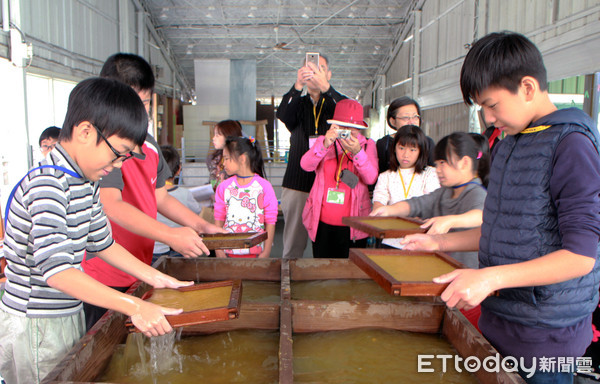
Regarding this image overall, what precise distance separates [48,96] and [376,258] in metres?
7.54

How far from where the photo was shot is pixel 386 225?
5.66 ft

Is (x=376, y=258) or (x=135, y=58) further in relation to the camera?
(x=135, y=58)

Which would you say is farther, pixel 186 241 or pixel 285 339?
pixel 186 241

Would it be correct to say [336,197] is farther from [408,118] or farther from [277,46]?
[277,46]

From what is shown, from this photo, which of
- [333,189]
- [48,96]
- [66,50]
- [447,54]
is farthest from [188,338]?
[447,54]

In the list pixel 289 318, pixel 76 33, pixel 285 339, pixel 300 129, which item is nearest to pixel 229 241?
pixel 289 318

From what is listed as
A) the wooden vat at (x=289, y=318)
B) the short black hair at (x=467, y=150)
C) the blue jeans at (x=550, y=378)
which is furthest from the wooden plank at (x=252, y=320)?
the short black hair at (x=467, y=150)

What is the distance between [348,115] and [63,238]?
168 cm

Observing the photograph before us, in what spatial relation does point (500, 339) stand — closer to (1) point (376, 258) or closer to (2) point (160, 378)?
(1) point (376, 258)

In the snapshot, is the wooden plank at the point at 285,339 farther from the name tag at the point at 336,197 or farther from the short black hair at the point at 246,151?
the short black hair at the point at 246,151

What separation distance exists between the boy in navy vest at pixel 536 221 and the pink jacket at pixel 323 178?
1.29 meters

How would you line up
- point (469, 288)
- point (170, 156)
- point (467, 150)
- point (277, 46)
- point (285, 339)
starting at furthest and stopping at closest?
point (277, 46) → point (170, 156) → point (467, 150) → point (285, 339) → point (469, 288)

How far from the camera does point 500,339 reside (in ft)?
3.69

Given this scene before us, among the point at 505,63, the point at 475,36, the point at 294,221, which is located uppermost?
the point at 475,36
